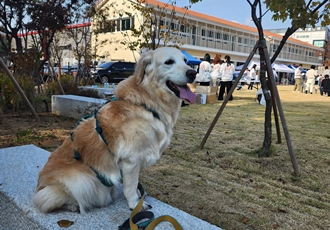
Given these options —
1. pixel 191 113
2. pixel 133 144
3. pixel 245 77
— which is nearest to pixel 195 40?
pixel 245 77

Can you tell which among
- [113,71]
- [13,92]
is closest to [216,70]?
[13,92]

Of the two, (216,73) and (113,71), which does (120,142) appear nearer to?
(216,73)

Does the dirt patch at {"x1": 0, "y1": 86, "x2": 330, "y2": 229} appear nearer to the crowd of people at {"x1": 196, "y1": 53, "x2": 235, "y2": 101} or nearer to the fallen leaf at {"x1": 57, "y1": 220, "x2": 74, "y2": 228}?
the fallen leaf at {"x1": 57, "y1": 220, "x2": 74, "y2": 228}

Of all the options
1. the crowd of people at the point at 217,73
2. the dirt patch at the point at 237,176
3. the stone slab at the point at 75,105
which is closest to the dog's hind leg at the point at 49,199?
the dirt patch at the point at 237,176

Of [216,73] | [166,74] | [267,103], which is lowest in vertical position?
[267,103]

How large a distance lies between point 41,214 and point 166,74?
1430 millimetres

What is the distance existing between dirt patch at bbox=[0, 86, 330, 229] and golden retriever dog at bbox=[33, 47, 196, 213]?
0.97 m

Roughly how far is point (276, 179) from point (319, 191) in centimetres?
51

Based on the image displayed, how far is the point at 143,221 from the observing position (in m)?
2.03

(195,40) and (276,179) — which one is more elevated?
(195,40)

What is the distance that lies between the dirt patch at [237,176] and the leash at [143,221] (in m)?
0.76

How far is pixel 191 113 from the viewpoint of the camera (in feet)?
29.4

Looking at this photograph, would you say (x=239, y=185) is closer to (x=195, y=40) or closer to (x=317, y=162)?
(x=317, y=162)

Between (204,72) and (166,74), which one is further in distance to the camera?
(204,72)
